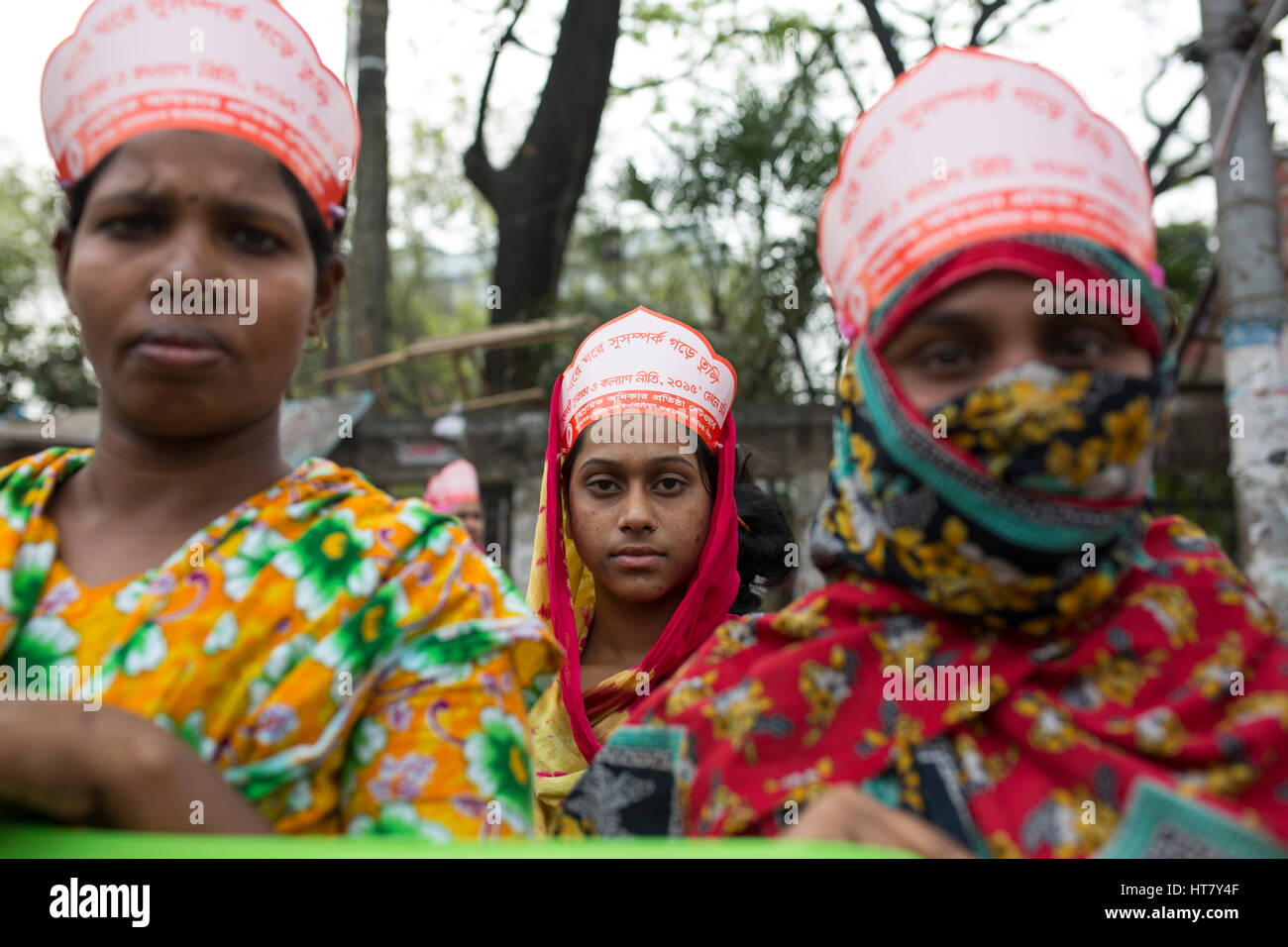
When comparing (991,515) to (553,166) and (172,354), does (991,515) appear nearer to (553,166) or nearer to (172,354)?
(172,354)

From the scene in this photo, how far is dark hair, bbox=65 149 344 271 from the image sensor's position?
1.40m

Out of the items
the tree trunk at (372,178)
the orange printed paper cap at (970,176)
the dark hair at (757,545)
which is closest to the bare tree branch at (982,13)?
the tree trunk at (372,178)

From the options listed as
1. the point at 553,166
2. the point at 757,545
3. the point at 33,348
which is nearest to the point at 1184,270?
the point at 553,166

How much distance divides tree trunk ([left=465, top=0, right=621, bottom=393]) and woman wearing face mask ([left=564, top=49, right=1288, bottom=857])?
966cm

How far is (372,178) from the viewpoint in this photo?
12.8m

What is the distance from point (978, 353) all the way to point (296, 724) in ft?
3.28

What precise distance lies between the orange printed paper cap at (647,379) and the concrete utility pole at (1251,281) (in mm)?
3930

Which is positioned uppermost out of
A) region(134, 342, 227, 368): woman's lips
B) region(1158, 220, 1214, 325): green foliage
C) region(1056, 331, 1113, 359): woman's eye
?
region(1158, 220, 1214, 325): green foliage

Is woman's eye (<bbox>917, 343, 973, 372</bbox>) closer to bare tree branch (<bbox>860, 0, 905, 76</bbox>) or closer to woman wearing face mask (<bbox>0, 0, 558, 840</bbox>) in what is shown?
woman wearing face mask (<bbox>0, 0, 558, 840</bbox>)

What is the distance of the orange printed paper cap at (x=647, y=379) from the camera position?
10.1 feet

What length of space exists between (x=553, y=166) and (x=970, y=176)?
34.2ft

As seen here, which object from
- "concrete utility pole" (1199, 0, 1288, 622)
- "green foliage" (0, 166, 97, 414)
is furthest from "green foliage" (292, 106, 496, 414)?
"concrete utility pole" (1199, 0, 1288, 622)
